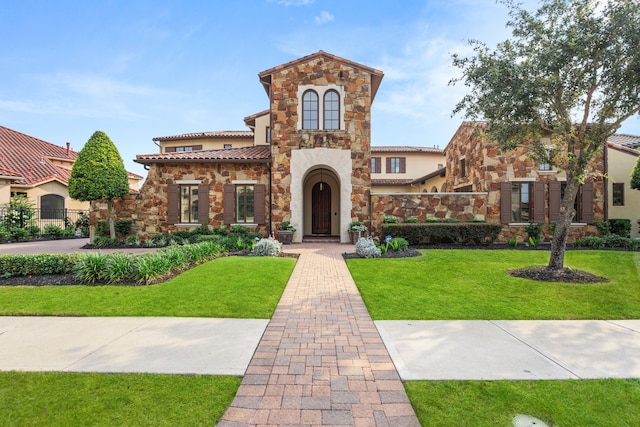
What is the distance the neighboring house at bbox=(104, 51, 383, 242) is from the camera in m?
14.6

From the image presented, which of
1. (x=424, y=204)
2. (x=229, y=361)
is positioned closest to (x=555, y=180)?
(x=424, y=204)

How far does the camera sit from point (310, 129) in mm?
14734

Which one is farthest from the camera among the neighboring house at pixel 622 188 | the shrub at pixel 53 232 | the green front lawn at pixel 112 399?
the shrub at pixel 53 232

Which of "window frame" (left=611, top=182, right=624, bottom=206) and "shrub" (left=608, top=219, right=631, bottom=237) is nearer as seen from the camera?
"shrub" (left=608, top=219, right=631, bottom=237)

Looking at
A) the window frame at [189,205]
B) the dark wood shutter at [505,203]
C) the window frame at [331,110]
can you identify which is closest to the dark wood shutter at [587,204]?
the dark wood shutter at [505,203]

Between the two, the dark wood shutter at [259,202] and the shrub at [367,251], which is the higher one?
the dark wood shutter at [259,202]

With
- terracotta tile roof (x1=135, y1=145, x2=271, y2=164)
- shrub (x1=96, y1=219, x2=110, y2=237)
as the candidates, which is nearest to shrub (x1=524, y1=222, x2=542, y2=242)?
terracotta tile roof (x1=135, y1=145, x2=271, y2=164)

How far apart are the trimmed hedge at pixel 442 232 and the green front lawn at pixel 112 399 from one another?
37.1ft

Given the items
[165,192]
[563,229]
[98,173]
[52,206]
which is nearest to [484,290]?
[563,229]

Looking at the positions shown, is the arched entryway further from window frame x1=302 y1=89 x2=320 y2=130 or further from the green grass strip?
the green grass strip

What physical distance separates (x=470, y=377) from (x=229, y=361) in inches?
98.6

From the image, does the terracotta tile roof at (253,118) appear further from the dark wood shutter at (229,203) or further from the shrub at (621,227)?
the shrub at (621,227)

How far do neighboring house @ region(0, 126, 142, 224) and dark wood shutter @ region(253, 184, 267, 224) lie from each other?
15422 millimetres

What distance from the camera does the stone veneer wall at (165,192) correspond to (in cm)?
1492
